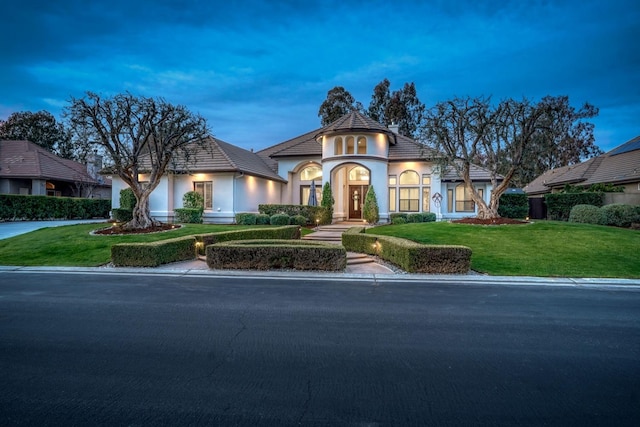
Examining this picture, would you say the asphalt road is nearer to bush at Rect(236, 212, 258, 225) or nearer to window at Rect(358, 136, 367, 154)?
bush at Rect(236, 212, 258, 225)

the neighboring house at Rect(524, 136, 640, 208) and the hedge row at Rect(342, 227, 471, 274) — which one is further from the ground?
the neighboring house at Rect(524, 136, 640, 208)

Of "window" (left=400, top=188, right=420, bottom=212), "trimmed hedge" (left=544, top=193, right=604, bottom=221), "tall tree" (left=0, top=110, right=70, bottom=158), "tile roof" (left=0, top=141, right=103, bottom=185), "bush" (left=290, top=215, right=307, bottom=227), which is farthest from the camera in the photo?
"tall tree" (left=0, top=110, right=70, bottom=158)

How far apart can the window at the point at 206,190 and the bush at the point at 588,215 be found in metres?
22.9

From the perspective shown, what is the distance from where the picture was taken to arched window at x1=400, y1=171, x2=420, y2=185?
2556cm

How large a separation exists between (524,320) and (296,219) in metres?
16.1

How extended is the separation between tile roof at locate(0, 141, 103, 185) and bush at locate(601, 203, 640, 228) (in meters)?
41.6

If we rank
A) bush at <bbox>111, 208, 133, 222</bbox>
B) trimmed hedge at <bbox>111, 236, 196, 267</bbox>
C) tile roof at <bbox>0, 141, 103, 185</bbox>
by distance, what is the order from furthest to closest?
tile roof at <bbox>0, 141, 103, 185</bbox> < bush at <bbox>111, 208, 133, 222</bbox> < trimmed hedge at <bbox>111, 236, 196, 267</bbox>

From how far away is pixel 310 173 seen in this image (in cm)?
2839

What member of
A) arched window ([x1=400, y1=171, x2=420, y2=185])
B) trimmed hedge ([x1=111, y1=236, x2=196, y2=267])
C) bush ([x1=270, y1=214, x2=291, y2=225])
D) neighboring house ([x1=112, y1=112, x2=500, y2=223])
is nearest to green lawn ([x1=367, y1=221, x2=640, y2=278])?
bush ([x1=270, y1=214, x2=291, y2=225])

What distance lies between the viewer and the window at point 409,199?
25484mm

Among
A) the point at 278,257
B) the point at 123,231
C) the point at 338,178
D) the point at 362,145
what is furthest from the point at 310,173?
the point at 278,257

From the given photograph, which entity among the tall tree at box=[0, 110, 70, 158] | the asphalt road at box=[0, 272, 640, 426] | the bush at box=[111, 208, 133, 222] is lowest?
the asphalt road at box=[0, 272, 640, 426]

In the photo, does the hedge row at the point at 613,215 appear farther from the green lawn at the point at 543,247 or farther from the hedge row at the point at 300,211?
the hedge row at the point at 300,211

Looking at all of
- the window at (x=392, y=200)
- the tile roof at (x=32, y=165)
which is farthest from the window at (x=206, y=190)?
the tile roof at (x=32, y=165)
